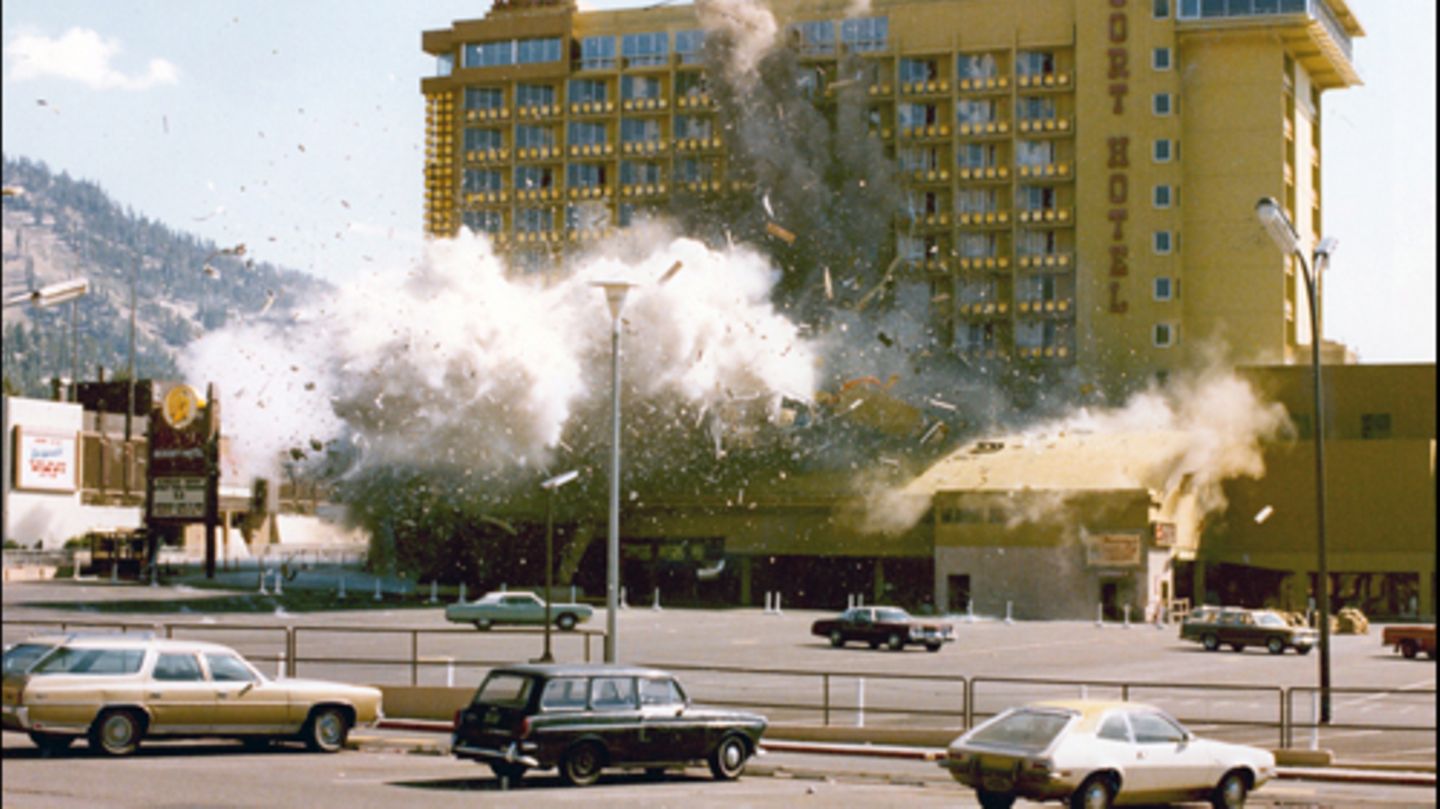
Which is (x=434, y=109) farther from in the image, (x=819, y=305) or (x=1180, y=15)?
(x=1180, y=15)

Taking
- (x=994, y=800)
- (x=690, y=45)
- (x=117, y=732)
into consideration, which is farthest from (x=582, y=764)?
(x=690, y=45)

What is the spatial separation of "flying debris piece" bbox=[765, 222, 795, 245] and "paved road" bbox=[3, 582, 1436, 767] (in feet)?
120

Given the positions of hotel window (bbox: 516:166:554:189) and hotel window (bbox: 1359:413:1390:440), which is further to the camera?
hotel window (bbox: 516:166:554:189)

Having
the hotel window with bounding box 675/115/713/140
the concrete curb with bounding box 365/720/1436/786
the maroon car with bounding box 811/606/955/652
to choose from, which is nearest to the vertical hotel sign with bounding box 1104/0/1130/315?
the hotel window with bounding box 675/115/713/140

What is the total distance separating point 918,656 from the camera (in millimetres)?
56781

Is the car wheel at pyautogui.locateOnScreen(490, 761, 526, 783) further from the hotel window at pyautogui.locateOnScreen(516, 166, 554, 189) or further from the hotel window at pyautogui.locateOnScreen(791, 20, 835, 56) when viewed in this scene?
the hotel window at pyautogui.locateOnScreen(516, 166, 554, 189)

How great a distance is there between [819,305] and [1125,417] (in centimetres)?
2104

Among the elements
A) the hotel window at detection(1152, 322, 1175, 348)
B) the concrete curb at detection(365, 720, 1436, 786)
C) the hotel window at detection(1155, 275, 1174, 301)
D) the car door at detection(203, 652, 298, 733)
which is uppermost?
the hotel window at detection(1155, 275, 1174, 301)

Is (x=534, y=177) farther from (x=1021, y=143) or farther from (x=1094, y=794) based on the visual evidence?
(x=1094, y=794)

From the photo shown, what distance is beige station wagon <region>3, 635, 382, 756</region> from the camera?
75.9 ft

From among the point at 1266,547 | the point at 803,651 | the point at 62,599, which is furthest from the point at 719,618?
the point at 1266,547

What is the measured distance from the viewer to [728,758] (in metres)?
24.5

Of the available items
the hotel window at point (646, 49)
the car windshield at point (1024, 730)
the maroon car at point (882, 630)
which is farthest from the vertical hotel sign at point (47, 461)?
the car windshield at point (1024, 730)

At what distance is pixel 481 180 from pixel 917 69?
33.5m
